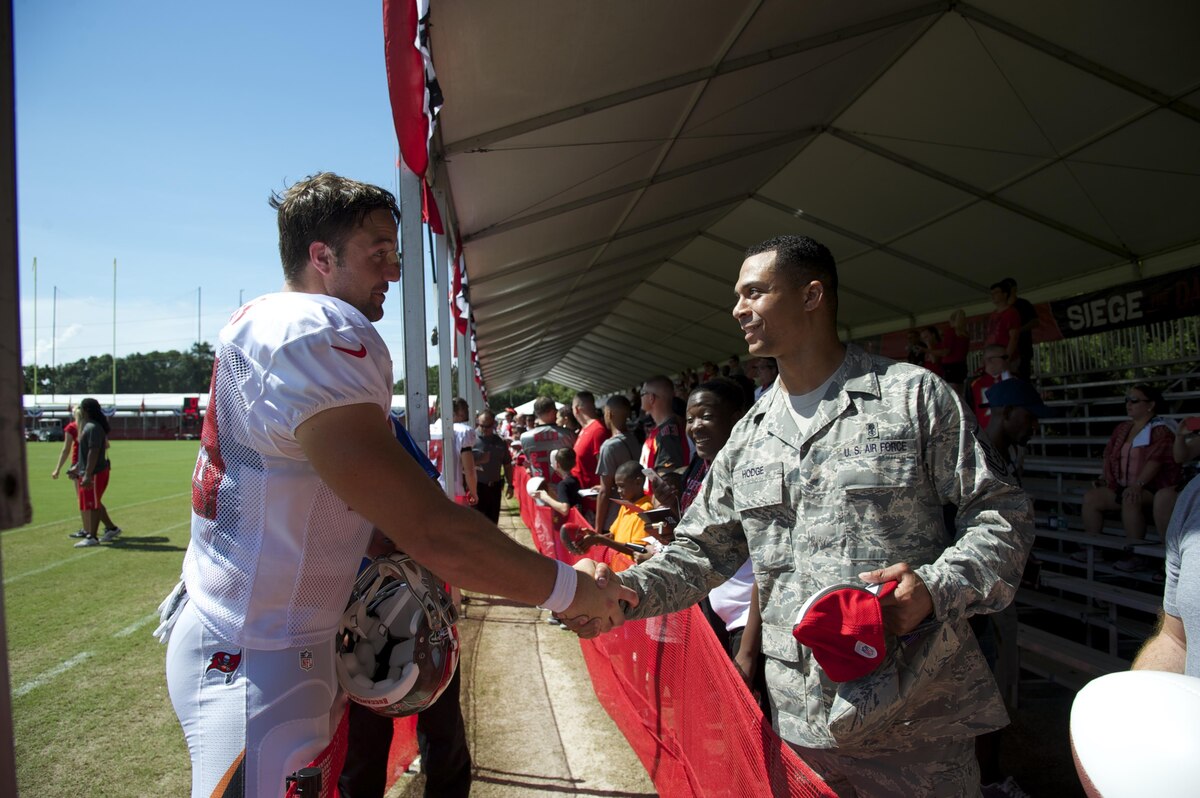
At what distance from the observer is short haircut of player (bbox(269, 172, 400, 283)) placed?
6.52 feet

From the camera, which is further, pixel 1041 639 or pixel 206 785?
pixel 1041 639

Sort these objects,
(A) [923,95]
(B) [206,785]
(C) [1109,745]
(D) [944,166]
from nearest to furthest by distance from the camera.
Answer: (C) [1109,745], (B) [206,785], (A) [923,95], (D) [944,166]

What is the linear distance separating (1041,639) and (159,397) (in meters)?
77.7

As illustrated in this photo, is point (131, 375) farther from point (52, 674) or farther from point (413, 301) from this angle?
point (413, 301)

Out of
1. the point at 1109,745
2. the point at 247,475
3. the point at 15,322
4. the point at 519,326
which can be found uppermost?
the point at 519,326

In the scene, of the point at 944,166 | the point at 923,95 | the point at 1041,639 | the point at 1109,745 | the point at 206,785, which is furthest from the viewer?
the point at 944,166

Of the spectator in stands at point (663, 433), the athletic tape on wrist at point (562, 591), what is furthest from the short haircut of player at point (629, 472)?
the athletic tape on wrist at point (562, 591)

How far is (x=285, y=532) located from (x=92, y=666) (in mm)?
5583

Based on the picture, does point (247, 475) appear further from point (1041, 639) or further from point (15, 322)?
point (1041, 639)

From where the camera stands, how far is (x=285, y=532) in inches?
65.1

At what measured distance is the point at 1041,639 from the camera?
Result: 534cm

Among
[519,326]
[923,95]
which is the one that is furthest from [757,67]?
[519,326]

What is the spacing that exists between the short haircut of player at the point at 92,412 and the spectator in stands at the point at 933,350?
11.9 meters

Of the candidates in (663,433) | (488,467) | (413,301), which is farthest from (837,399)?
(488,467)
